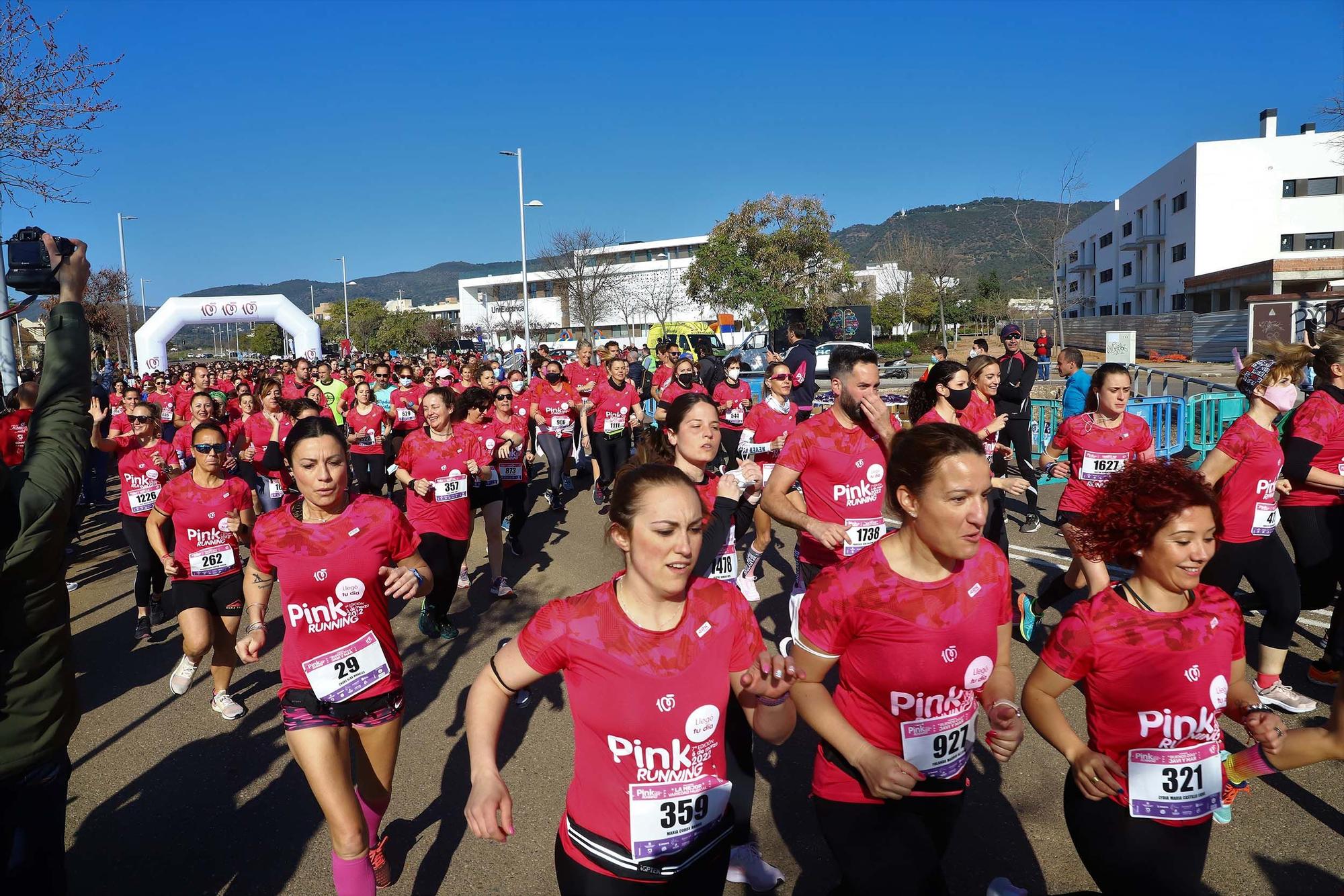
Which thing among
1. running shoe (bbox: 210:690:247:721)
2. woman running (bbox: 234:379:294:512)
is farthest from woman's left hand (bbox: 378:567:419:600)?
woman running (bbox: 234:379:294:512)

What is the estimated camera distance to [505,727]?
17.7ft

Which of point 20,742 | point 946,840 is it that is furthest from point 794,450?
point 20,742

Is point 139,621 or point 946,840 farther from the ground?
point 946,840

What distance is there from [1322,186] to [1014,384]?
48.9 meters

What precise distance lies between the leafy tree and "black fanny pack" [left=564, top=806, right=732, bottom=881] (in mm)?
37002

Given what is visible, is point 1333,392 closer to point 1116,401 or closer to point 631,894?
point 1116,401

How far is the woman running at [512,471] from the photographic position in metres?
9.15

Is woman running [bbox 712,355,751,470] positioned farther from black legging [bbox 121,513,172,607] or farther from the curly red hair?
the curly red hair

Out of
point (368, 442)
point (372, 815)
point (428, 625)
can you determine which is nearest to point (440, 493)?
point (428, 625)

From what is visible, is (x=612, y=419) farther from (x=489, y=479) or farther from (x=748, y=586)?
(x=748, y=586)

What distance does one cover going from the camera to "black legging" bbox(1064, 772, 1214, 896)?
96.4 inches

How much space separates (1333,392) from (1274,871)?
3.02 m

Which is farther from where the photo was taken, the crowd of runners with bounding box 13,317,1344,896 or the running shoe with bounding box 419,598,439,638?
A: the running shoe with bounding box 419,598,439,638

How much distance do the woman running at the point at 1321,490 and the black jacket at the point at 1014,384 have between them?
535cm
